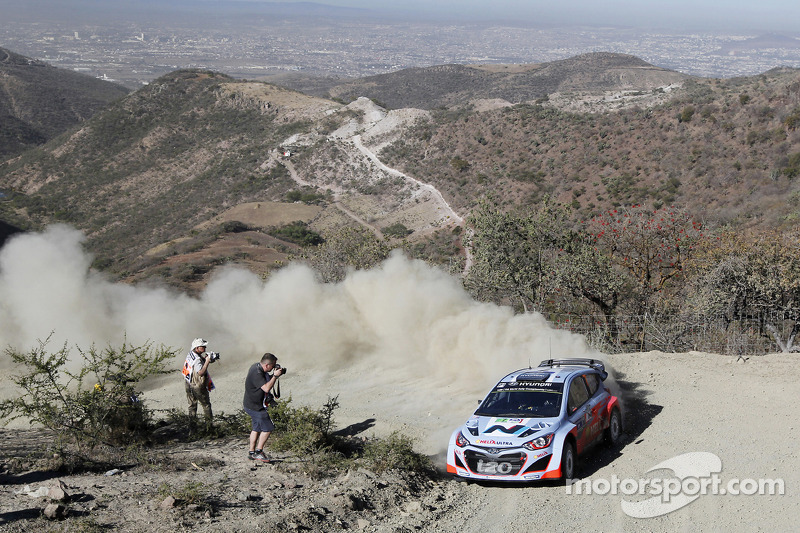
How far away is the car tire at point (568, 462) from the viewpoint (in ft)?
28.8

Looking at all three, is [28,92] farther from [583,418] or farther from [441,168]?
[583,418]

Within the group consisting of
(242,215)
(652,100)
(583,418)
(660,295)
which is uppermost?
(652,100)

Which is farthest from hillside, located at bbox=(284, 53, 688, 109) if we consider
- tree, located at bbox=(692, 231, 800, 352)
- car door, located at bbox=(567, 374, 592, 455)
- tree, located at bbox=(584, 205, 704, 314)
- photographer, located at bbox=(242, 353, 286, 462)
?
photographer, located at bbox=(242, 353, 286, 462)

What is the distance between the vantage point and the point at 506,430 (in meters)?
9.18

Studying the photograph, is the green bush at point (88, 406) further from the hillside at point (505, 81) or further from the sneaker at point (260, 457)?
the hillside at point (505, 81)

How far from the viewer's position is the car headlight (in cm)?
881

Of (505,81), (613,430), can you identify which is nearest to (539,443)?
(613,430)

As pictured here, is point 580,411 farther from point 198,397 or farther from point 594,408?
point 198,397

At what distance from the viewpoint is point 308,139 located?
3095 inches

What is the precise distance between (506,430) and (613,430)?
92.1 inches

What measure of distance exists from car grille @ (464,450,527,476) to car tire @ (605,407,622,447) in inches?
90.6

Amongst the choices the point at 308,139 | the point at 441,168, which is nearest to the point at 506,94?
the point at 308,139

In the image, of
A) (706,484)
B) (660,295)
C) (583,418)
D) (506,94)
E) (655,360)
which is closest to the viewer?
(706,484)

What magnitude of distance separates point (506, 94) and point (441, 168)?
6477 centimetres
